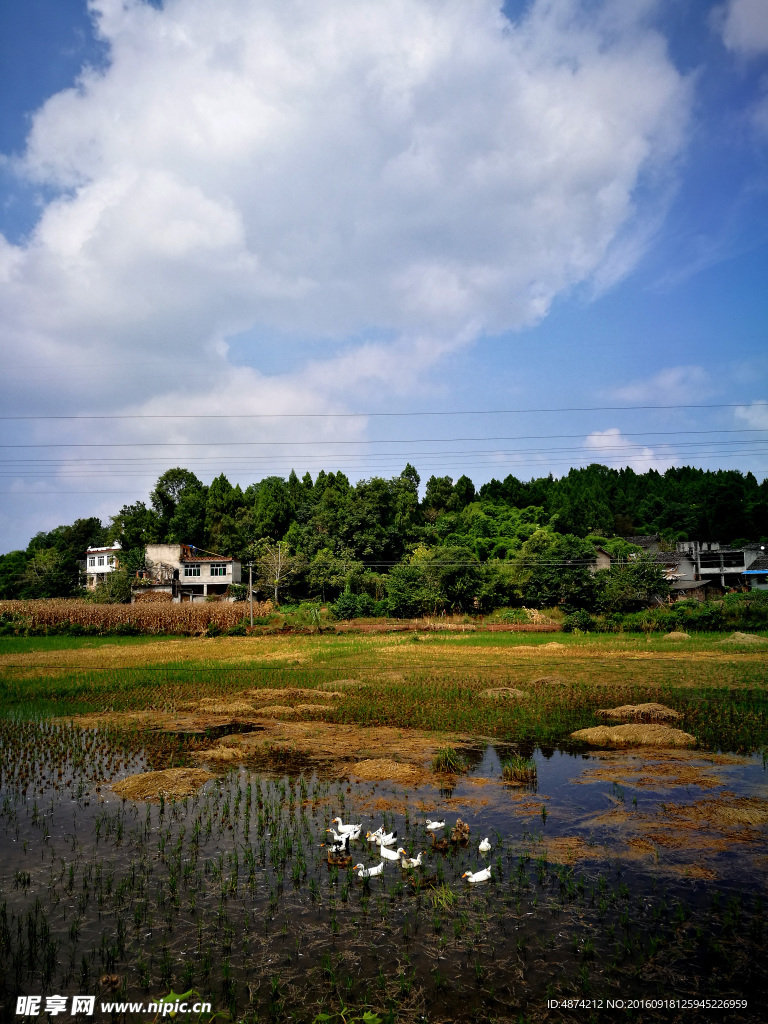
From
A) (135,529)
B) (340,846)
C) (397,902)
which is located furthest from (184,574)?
(397,902)

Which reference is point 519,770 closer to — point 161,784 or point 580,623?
point 161,784

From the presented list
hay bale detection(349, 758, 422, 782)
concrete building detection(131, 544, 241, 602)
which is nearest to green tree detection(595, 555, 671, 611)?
concrete building detection(131, 544, 241, 602)

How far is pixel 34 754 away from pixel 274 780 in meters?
6.85

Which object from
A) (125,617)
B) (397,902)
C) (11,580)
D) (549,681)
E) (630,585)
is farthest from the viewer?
(11,580)

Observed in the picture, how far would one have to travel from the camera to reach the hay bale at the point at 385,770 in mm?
13422

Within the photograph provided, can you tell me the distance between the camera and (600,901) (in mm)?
8125

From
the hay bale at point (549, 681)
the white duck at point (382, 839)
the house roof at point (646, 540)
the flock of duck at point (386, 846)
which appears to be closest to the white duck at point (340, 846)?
the flock of duck at point (386, 846)

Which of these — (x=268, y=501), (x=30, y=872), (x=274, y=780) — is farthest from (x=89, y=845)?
(x=268, y=501)

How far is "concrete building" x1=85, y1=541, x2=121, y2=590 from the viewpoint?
74.8 metres

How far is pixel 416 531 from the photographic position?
232 feet

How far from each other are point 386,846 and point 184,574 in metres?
64.5

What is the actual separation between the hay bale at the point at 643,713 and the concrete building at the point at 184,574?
53279 millimetres

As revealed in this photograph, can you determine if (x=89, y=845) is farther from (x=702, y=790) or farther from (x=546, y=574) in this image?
(x=546, y=574)

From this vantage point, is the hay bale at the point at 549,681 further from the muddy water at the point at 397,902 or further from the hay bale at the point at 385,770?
the muddy water at the point at 397,902
